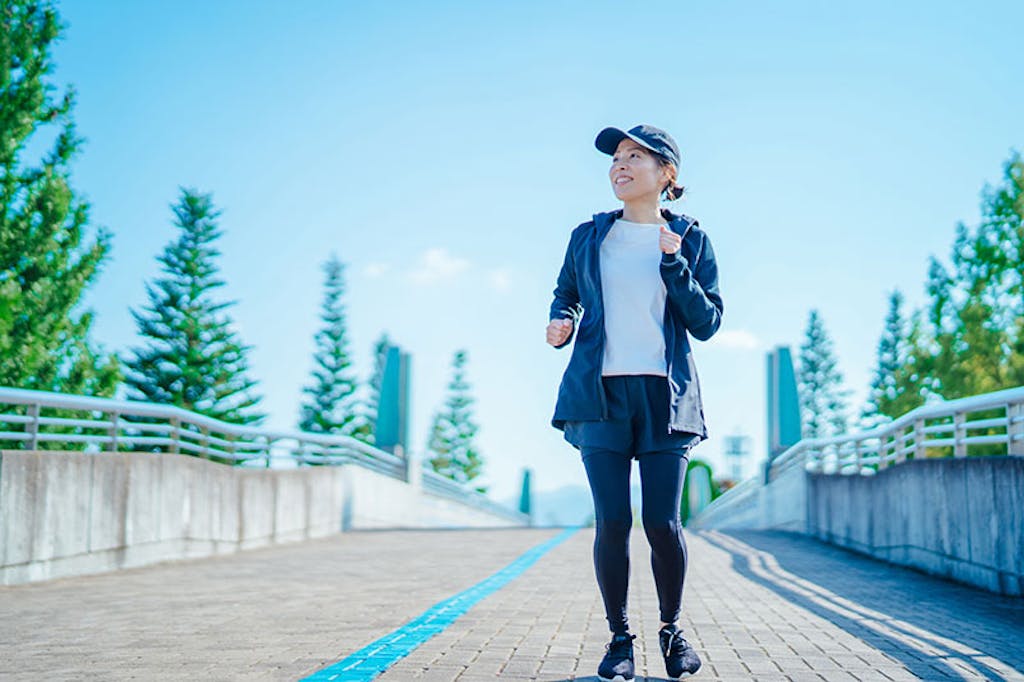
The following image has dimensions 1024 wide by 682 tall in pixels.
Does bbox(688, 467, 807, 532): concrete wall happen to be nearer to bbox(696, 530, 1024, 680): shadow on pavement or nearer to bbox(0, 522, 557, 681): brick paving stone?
bbox(696, 530, 1024, 680): shadow on pavement

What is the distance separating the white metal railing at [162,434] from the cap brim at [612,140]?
233 inches

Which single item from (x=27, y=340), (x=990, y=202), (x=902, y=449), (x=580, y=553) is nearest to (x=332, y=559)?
(x=580, y=553)

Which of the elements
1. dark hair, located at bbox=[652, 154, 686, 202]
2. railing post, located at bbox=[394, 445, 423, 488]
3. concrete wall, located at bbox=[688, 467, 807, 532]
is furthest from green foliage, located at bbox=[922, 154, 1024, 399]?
dark hair, located at bbox=[652, 154, 686, 202]

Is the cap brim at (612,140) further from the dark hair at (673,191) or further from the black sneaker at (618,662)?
the black sneaker at (618,662)

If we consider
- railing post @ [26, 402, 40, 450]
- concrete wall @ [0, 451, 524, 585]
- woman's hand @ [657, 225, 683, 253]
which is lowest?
concrete wall @ [0, 451, 524, 585]

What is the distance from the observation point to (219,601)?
7.85 m

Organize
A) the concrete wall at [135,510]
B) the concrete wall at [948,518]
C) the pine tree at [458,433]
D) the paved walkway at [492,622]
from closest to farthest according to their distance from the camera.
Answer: the paved walkway at [492,622] < the concrete wall at [948,518] < the concrete wall at [135,510] < the pine tree at [458,433]

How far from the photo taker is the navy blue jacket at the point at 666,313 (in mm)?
4180

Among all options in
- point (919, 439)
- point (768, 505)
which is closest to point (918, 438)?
point (919, 439)

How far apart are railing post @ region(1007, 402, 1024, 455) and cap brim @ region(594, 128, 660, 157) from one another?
17.7ft

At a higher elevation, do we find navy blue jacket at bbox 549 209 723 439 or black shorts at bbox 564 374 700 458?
navy blue jacket at bbox 549 209 723 439

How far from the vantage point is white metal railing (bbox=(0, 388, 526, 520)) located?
930cm

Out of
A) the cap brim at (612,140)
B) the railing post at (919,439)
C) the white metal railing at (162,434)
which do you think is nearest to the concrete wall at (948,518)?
the railing post at (919,439)

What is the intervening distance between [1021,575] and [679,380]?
523 centimetres
